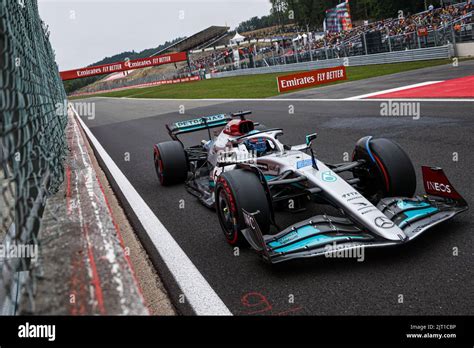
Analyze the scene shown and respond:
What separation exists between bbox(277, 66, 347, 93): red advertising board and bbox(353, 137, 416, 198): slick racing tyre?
1633cm

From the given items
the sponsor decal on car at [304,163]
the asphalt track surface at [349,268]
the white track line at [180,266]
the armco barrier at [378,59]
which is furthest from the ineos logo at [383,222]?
the armco barrier at [378,59]

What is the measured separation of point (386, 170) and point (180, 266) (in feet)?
6.17

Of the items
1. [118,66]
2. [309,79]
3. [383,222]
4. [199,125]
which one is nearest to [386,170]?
[383,222]

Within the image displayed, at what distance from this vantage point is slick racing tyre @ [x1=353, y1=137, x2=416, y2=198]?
161 inches

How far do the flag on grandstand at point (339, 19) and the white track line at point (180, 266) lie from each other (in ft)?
128

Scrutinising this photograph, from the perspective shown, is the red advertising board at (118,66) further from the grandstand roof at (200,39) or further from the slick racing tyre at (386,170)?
the slick racing tyre at (386,170)

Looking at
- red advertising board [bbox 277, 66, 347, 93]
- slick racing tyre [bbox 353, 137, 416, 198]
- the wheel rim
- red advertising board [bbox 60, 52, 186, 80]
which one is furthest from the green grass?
red advertising board [bbox 60, 52, 186, 80]

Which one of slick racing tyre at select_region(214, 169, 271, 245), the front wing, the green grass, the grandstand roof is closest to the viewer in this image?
the front wing

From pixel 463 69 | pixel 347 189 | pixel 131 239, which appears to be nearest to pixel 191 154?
pixel 131 239

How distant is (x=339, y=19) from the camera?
139 feet

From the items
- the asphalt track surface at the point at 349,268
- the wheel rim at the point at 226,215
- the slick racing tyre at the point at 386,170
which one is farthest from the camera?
the slick racing tyre at the point at 386,170

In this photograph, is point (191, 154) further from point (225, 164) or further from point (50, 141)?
point (50, 141)

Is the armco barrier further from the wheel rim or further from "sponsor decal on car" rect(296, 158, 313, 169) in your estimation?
the wheel rim

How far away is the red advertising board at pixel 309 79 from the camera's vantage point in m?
21.4
